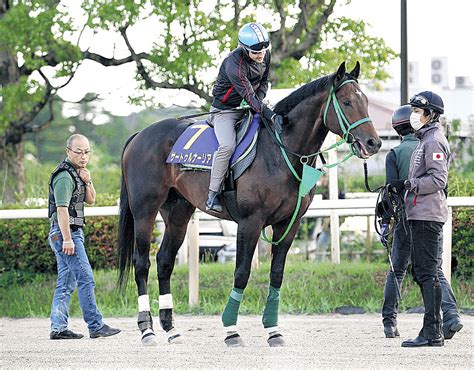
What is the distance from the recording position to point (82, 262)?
31.9 ft

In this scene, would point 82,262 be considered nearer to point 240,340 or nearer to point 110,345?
point 110,345

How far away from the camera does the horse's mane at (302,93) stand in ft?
29.3

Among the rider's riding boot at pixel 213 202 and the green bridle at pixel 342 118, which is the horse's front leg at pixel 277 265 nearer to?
the rider's riding boot at pixel 213 202

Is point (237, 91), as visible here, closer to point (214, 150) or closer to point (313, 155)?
point (214, 150)

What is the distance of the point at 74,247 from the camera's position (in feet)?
31.7

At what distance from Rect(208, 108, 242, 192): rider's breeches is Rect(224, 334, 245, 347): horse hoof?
125 cm

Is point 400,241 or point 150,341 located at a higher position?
point 400,241

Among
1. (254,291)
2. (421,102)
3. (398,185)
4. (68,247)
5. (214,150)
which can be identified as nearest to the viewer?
(421,102)

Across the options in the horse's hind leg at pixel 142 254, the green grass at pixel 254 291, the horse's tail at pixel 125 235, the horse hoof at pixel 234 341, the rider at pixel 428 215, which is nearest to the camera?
the rider at pixel 428 215

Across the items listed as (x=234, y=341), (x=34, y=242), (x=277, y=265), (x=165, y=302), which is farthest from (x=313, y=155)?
(x=34, y=242)

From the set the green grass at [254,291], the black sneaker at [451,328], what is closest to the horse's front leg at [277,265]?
the black sneaker at [451,328]

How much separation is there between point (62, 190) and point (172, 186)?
103 centimetres

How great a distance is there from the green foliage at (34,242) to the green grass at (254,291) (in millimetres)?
171

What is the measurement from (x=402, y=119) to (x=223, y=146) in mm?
1567
